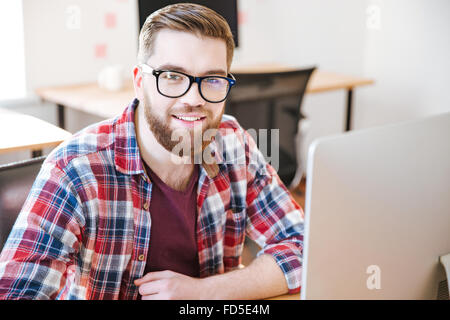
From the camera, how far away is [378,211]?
0.73m

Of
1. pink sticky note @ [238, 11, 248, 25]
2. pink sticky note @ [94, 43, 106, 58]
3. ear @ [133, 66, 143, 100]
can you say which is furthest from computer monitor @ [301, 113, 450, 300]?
pink sticky note @ [238, 11, 248, 25]

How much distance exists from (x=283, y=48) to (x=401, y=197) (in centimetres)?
322

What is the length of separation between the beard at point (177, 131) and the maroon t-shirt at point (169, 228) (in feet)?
0.23

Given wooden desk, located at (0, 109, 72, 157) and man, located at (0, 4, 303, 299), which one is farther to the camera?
wooden desk, located at (0, 109, 72, 157)

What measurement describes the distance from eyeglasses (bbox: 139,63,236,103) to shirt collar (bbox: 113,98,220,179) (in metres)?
0.10

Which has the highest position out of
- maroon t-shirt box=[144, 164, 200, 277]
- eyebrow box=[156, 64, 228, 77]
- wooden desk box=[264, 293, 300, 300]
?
eyebrow box=[156, 64, 228, 77]

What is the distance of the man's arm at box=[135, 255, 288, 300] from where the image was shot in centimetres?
103

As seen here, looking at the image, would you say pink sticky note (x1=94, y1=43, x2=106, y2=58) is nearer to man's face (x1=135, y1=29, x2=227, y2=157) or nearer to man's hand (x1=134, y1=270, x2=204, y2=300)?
man's face (x1=135, y1=29, x2=227, y2=157)

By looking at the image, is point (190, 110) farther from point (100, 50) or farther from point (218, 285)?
point (100, 50)

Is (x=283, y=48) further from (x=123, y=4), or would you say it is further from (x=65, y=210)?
(x=65, y=210)

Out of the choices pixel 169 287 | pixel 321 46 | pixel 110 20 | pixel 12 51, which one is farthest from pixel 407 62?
pixel 169 287

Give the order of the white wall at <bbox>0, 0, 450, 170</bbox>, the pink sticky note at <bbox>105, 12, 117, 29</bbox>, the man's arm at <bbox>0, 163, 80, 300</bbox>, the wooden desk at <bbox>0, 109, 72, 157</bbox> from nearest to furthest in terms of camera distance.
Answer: the man's arm at <bbox>0, 163, 80, 300</bbox>, the wooden desk at <bbox>0, 109, 72, 157</bbox>, the white wall at <bbox>0, 0, 450, 170</bbox>, the pink sticky note at <bbox>105, 12, 117, 29</bbox>

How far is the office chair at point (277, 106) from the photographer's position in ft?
7.85

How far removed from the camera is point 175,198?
118 centimetres
